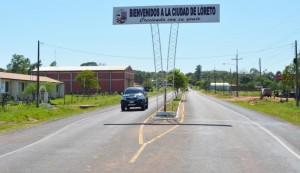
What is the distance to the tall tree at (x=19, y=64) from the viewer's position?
133000 mm

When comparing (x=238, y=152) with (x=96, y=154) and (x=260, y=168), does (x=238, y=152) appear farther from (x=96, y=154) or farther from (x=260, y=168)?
(x=96, y=154)

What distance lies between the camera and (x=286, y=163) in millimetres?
10344

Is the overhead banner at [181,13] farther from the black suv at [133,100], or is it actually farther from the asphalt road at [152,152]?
the black suv at [133,100]

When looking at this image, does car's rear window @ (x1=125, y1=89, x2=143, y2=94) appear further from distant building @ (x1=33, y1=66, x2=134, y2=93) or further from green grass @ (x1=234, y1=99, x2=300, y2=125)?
distant building @ (x1=33, y1=66, x2=134, y2=93)

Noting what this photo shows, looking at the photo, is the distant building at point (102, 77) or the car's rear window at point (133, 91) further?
the distant building at point (102, 77)

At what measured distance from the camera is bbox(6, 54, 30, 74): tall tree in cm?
13300

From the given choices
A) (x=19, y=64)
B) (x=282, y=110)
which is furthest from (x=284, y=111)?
(x=19, y=64)

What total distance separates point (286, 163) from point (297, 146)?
359 centimetres

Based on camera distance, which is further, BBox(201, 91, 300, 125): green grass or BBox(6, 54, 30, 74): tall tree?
BBox(6, 54, 30, 74): tall tree

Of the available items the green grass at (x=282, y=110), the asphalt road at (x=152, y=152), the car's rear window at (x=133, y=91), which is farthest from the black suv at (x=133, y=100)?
the asphalt road at (x=152, y=152)

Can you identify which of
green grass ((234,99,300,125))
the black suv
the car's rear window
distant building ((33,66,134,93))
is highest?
distant building ((33,66,134,93))

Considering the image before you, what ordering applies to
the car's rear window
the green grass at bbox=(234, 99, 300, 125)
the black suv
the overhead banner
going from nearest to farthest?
the overhead banner → the green grass at bbox=(234, 99, 300, 125) → the black suv → the car's rear window

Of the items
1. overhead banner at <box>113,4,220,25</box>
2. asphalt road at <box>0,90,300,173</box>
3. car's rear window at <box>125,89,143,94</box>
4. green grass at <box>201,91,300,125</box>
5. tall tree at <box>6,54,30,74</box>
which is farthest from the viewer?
tall tree at <box>6,54,30,74</box>

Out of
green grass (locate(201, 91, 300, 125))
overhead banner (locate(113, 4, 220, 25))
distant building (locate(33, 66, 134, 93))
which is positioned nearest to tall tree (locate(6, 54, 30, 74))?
distant building (locate(33, 66, 134, 93))
